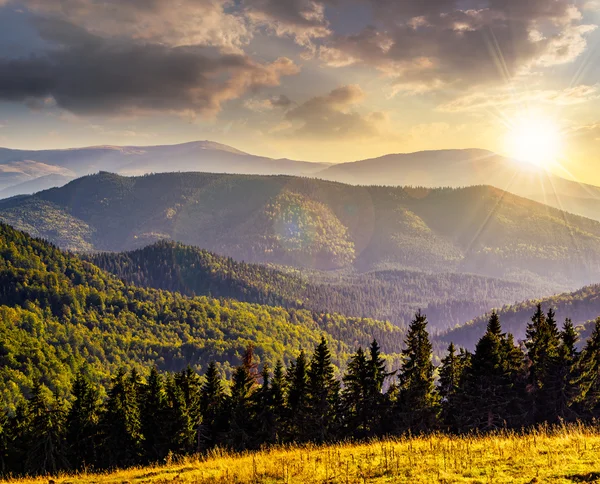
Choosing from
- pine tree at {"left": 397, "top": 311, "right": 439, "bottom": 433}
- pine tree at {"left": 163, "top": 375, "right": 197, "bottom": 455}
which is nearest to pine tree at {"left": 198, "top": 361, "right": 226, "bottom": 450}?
pine tree at {"left": 163, "top": 375, "right": 197, "bottom": 455}

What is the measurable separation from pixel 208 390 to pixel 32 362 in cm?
15560

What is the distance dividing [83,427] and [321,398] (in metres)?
31.3

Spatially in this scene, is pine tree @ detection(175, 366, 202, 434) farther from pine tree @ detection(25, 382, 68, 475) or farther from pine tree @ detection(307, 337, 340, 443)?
pine tree @ detection(25, 382, 68, 475)

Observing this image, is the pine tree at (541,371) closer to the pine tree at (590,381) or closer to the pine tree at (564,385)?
the pine tree at (564,385)

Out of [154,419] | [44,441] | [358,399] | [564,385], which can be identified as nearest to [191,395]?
[154,419]

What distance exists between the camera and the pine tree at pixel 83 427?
55.7 m

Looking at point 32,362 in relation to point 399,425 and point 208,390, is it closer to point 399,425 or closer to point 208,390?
point 208,390

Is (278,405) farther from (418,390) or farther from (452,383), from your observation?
(452,383)

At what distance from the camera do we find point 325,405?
49.2 meters

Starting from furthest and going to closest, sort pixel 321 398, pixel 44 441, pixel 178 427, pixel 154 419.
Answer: pixel 154 419, pixel 178 427, pixel 44 441, pixel 321 398

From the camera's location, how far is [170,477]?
2289cm

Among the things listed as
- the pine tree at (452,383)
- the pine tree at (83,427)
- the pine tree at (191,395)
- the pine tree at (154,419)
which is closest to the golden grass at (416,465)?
the pine tree at (452,383)

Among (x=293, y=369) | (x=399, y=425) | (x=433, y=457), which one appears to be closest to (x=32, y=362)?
(x=293, y=369)

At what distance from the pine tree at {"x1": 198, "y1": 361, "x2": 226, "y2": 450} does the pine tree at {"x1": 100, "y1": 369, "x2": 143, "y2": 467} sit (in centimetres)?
757
